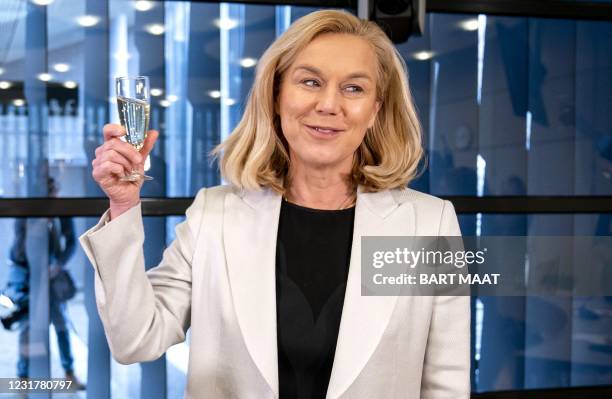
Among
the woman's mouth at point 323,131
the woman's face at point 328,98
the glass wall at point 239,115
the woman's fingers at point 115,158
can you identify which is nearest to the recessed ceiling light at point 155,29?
the glass wall at point 239,115

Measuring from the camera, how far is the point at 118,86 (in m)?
1.41

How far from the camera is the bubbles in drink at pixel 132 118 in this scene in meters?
1.38

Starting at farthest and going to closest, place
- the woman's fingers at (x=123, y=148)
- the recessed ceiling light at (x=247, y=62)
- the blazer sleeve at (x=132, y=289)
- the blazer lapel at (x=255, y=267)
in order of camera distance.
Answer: the recessed ceiling light at (x=247, y=62) → the blazer lapel at (x=255, y=267) → the blazer sleeve at (x=132, y=289) → the woman's fingers at (x=123, y=148)

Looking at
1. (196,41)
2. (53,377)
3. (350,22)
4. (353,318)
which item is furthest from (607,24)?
(53,377)

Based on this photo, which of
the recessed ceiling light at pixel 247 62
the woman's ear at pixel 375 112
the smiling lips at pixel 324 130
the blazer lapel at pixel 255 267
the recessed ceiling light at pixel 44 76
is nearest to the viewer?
the blazer lapel at pixel 255 267

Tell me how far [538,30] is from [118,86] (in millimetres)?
2749

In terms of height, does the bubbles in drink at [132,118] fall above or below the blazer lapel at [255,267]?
above

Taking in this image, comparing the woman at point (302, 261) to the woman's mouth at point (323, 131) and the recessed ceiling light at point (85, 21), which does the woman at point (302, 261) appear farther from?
the recessed ceiling light at point (85, 21)

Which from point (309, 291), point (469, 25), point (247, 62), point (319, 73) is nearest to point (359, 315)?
point (309, 291)

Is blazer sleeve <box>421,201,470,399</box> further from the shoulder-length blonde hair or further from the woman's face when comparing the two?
the woman's face

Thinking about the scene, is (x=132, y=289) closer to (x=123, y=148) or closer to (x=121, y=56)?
(x=123, y=148)

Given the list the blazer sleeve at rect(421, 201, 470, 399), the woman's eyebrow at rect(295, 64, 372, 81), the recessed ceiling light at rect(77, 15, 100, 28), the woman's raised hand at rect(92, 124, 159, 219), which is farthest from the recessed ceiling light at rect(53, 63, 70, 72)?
the blazer sleeve at rect(421, 201, 470, 399)

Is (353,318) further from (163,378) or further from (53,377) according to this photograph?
(53,377)

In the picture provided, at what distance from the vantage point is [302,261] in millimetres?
1703
